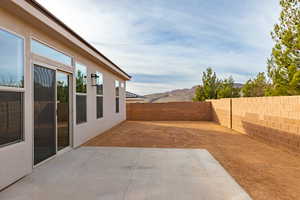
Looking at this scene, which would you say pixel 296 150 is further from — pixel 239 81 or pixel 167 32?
pixel 239 81

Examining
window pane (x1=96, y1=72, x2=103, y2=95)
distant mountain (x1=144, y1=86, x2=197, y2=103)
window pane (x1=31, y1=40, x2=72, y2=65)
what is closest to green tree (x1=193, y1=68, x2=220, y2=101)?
distant mountain (x1=144, y1=86, x2=197, y2=103)

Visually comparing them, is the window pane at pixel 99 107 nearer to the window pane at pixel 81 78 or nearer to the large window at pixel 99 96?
the large window at pixel 99 96

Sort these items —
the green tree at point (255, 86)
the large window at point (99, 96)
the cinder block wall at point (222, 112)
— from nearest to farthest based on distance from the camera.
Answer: the large window at point (99, 96)
the cinder block wall at point (222, 112)
the green tree at point (255, 86)

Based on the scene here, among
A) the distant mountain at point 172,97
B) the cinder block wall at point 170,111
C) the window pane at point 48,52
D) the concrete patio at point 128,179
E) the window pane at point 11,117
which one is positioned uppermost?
the window pane at point 48,52

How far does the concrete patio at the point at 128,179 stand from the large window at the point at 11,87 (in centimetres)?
83

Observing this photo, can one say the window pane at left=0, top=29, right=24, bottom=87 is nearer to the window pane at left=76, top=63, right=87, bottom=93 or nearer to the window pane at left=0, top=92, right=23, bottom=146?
the window pane at left=0, top=92, right=23, bottom=146

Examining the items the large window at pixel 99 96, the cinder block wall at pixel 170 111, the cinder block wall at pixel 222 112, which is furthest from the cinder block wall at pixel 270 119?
the large window at pixel 99 96

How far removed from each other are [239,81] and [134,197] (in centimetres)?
2290

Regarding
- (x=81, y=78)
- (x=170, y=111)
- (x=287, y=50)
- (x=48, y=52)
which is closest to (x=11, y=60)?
(x=48, y=52)

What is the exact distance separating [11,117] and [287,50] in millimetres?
10144

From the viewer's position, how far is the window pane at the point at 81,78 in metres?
5.73

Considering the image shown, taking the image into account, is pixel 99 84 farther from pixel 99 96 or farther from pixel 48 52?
pixel 48 52

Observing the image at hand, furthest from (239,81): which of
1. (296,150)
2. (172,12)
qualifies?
(296,150)

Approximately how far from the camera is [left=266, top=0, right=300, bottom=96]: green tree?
26.5 feet
